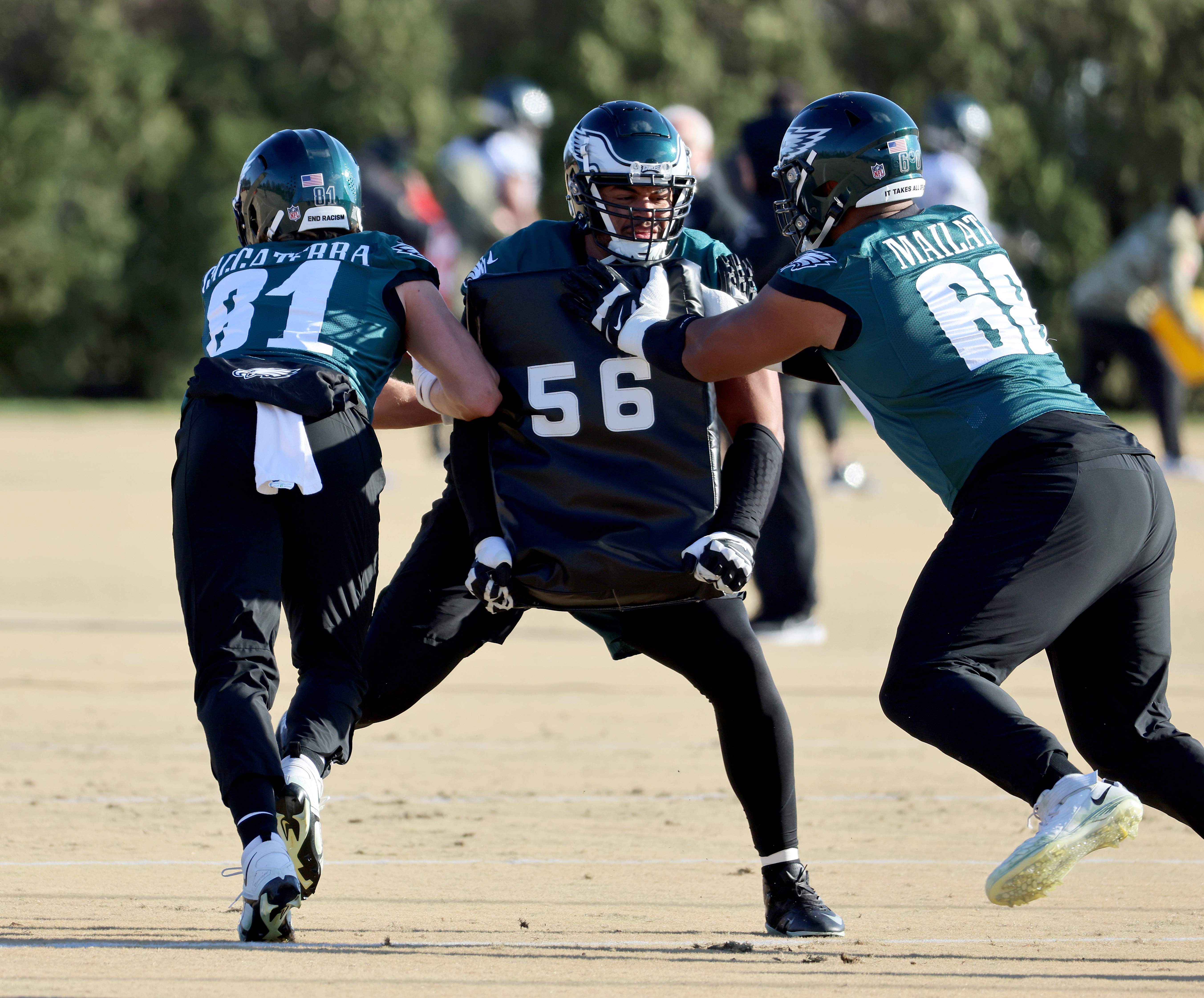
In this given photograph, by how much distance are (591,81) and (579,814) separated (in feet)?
71.7

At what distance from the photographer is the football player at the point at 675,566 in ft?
13.4

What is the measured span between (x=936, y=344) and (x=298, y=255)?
60.6 inches

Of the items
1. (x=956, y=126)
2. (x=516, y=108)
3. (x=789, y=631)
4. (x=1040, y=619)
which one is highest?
(x=516, y=108)

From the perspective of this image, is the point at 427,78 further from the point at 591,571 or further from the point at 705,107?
the point at 591,571

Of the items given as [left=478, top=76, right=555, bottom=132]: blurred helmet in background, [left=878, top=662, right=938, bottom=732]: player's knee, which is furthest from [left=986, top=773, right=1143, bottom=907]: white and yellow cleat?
[left=478, top=76, right=555, bottom=132]: blurred helmet in background

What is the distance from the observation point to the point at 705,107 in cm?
2634

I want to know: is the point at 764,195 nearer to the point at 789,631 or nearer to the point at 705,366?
the point at 789,631

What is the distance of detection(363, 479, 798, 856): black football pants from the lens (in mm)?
4098

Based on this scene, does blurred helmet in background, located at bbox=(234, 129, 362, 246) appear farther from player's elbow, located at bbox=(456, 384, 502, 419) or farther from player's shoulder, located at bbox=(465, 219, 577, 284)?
player's elbow, located at bbox=(456, 384, 502, 419)

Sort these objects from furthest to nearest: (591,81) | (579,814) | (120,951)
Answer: (591,81) → (579,814) → (120,951)

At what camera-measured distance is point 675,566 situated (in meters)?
4.06

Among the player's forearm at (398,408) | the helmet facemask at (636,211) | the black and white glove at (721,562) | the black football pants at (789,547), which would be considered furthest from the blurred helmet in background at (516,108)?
the black and white glove at (721,562)

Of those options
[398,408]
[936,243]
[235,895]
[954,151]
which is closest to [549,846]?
[235,895]

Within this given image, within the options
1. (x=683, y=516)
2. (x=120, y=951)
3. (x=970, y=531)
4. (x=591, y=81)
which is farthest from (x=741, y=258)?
(x=591, y=81)
